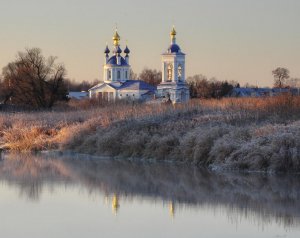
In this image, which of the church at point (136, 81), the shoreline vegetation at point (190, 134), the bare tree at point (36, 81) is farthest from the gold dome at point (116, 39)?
the shoreline vegetation at point (190, 134)

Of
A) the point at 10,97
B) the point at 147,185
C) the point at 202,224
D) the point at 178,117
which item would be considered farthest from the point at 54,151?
the point at 10,97

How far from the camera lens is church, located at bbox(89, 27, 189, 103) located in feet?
379

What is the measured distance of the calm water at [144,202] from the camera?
15633 millimetres

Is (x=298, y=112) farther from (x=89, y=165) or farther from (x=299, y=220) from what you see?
(x=299, y=220)

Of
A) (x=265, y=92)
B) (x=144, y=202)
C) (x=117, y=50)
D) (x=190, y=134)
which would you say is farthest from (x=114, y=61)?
(x=144, y=202)

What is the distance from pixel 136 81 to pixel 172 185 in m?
102

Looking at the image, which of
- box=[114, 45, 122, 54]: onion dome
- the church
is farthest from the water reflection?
box=[114, 45, 122, 54]: onion dome

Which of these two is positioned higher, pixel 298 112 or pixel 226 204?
pixel 298 112

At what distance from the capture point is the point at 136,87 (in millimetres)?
121938

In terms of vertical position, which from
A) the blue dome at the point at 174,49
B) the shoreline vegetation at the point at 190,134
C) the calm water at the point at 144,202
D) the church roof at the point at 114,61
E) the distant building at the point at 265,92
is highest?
the blue dome at the point at 174,49

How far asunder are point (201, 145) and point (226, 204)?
855 cm

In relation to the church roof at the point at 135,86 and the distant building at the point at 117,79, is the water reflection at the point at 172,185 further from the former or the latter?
the distant building at the point at 117,79

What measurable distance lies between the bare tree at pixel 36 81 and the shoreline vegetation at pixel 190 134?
3237 centimetres

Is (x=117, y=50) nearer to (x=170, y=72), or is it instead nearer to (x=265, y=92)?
(x=170, y=72)
